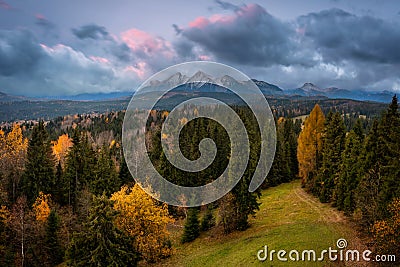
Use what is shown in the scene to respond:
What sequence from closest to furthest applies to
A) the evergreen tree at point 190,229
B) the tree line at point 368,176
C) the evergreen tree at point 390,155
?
1. the tree line at point 368,176
2. the evergreen tree at point 390,155
3. the evergreen tree at point 190,229

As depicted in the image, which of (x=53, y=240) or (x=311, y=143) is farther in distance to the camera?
(x=311, y=143)

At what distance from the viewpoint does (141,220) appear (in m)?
34.9

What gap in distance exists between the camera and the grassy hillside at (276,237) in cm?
2878

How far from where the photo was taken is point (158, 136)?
7131cm

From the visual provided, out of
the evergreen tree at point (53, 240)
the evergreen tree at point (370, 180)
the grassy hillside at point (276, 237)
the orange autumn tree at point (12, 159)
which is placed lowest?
the evergreen tree at point (53, 240)

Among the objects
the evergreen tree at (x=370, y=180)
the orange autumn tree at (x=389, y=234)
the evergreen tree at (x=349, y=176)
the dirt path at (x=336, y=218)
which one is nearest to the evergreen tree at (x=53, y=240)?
the dirt path at (x=336, y=218)

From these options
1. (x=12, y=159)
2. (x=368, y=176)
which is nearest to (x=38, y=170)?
(x=12, y=159)

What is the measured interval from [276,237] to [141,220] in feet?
45.7

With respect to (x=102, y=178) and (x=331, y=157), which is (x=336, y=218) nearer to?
(x=331, y=157)

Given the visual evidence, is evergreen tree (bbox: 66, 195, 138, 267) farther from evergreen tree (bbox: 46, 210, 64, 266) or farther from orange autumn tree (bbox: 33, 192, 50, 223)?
orange autumn tree (bbox: 33, 192, 50, 223)

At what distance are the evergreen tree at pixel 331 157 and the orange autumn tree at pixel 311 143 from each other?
18.2ft

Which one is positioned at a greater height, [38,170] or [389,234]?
[389,234]

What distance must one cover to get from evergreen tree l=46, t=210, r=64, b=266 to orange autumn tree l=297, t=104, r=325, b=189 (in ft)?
126

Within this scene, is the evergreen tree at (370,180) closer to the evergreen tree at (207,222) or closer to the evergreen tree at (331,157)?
the evergreen tree at (331,157)
